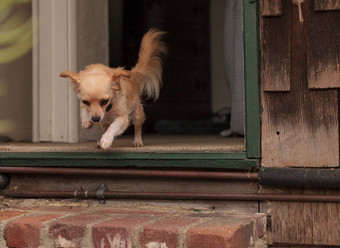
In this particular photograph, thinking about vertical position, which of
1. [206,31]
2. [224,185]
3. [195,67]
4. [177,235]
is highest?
[206,31]

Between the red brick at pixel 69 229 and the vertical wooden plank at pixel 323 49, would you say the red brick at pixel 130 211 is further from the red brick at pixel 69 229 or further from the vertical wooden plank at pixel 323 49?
the vertical wooden plank at pixel 323 49

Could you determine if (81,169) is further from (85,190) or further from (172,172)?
(172,172)

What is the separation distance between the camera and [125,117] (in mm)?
3318

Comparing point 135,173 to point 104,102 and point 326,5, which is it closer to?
point 104,102

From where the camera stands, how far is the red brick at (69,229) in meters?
2.63

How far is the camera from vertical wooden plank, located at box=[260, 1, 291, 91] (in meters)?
2.80

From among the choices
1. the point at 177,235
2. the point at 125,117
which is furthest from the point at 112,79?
the point at 177,235

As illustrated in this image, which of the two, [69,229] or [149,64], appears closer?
[69,229]

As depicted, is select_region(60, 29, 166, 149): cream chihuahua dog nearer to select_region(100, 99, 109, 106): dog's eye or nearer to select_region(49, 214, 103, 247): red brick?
select_region(100, 99, 109, 106): dog's eye

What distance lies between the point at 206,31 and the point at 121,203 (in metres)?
4.21

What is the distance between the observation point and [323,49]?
2742 millimetres

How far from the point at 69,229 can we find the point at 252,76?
3.80 ft

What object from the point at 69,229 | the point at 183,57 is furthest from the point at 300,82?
the point at 183,57

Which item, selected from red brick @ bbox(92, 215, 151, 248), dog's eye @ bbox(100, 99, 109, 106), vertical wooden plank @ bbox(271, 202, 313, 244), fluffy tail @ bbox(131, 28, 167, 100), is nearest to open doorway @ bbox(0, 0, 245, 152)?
fluffy tail @ bbox(131, 28, 167, 100)
